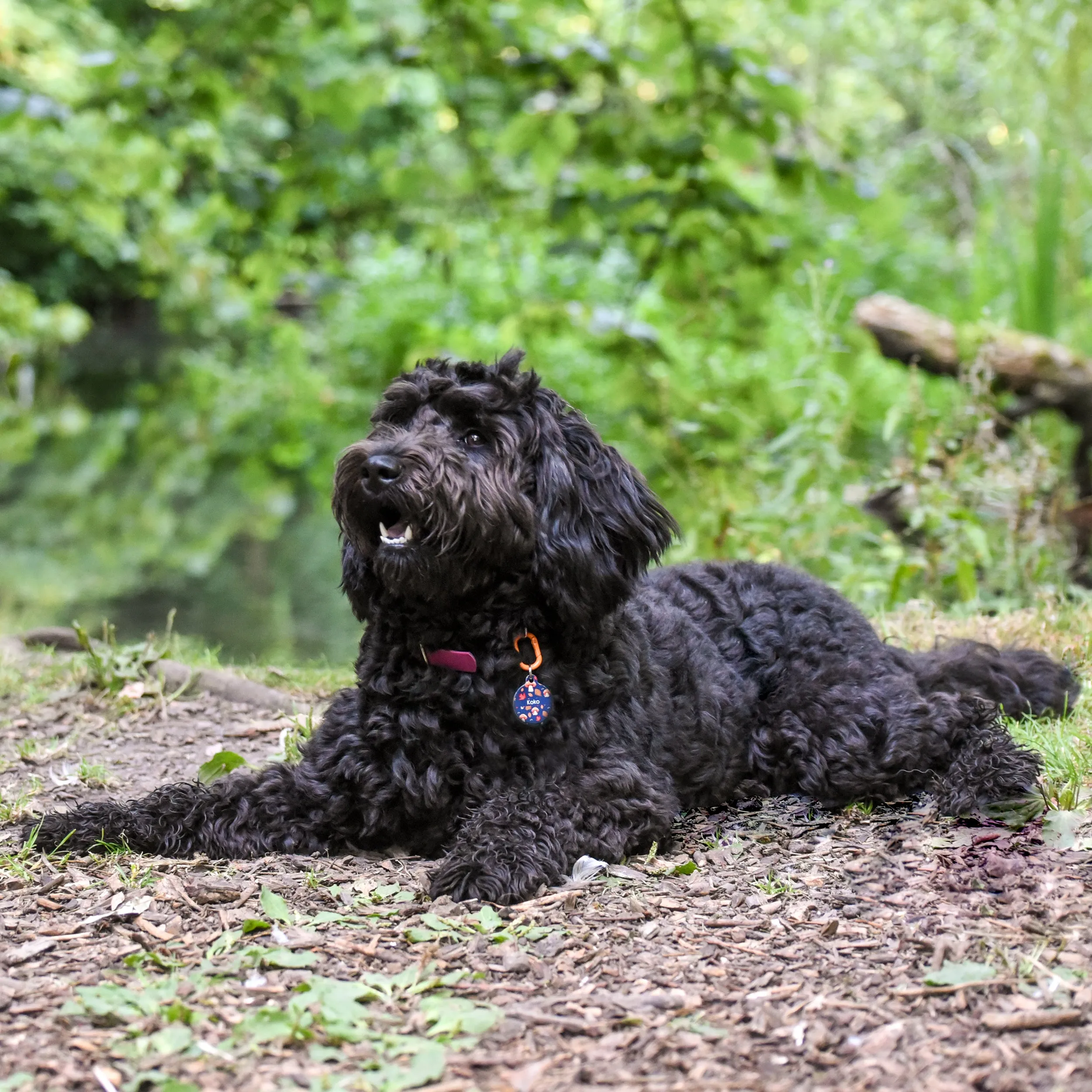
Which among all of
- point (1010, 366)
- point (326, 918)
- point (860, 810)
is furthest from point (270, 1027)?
point (1010, 366)

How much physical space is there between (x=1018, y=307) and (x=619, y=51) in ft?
12.2

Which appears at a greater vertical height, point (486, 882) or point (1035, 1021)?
point (1035, 1021)

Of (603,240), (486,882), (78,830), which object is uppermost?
(603,240)

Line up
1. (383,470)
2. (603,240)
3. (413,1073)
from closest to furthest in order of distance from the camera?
(413,1073)
(383,470)
(603,240)

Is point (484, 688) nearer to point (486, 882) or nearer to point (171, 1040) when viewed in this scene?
point (486, 882)

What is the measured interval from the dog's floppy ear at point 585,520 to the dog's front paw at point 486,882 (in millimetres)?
765

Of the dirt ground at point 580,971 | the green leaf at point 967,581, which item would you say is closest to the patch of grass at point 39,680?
the dirt ground at point 580,971

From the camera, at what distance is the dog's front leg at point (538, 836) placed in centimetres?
322

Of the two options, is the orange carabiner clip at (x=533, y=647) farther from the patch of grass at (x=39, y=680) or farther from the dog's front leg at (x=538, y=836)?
the patch of grass at (x=39, y=680)

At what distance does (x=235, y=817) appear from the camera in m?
3.70

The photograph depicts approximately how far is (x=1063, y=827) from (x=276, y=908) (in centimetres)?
217

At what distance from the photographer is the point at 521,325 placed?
738 centimetres

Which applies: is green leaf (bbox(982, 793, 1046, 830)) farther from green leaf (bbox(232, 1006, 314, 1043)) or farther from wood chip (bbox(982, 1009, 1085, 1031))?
green leaf (bbox(232, 1006, 314, 1043))

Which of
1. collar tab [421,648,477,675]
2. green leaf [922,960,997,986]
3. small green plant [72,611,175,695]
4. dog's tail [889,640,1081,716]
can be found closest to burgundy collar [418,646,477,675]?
collar tab [421,648,477,675]
